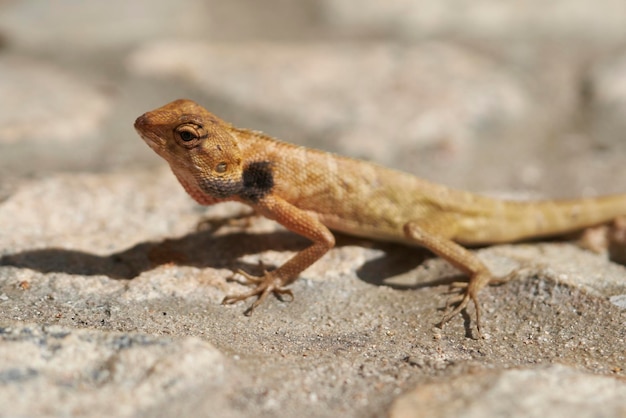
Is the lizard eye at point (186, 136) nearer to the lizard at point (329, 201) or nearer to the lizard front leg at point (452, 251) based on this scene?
the lizard at point (329, 201)

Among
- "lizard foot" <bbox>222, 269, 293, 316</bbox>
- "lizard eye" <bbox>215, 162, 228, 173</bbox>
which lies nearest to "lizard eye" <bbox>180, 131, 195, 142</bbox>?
"lizard eye" <bbox>215, 162, 228, 173</bbox>

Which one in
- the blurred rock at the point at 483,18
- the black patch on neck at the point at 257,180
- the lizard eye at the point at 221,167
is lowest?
the black patch on neck at the point at 257,180

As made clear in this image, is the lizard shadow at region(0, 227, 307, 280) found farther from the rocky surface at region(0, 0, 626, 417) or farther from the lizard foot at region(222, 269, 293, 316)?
the lizard foot at region(222, 269, 293, 316)

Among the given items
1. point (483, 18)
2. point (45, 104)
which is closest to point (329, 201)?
point (45, 104)

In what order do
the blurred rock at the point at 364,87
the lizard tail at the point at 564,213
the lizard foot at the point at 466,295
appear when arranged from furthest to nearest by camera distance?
the blurred rock at the point at 364,87 < the lizard tail at the point at 564,213 < the lizard foot at the point at 466,295

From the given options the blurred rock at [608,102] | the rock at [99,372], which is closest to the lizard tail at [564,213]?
the blurred rock at [608,102]

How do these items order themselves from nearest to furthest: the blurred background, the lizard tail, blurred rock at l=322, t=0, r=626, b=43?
the lizard tail
the blurred background
blurred rock at l=322, t=0, r=626, b=43

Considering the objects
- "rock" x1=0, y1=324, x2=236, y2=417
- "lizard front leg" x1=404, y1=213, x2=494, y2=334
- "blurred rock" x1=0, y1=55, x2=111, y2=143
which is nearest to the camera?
"rock" x1=0, y1=324, x2=236, y2=417

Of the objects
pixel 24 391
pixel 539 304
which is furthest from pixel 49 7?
pixel 539 304
